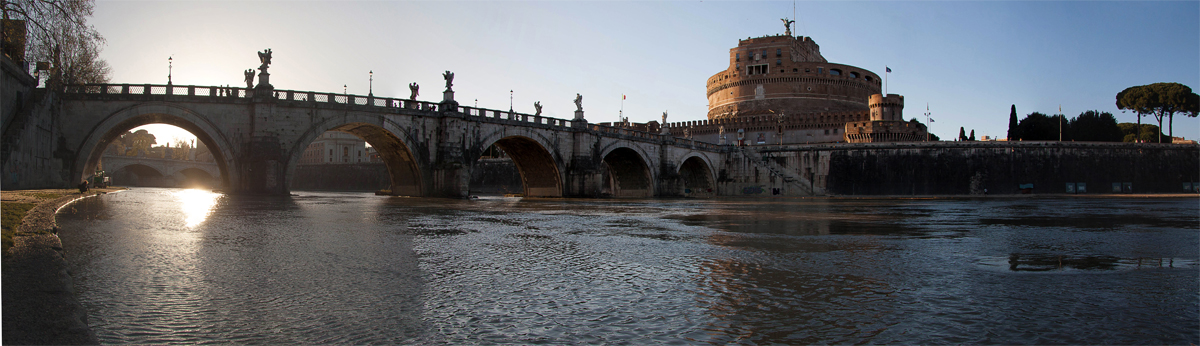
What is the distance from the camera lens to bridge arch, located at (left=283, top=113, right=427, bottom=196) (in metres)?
35.8

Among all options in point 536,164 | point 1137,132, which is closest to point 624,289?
point 536,164

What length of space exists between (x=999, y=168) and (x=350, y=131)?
57.6 metres

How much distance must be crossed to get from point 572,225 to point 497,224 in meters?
2.07

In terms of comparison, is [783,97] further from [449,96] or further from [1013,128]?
[449,96]

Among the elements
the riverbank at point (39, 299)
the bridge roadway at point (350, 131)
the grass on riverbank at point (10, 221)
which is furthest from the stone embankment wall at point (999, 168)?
the riverbank at point (39, 299)

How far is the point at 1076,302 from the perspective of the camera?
6.25 m

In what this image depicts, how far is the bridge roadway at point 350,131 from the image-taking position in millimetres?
31875

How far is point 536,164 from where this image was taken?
50.6m

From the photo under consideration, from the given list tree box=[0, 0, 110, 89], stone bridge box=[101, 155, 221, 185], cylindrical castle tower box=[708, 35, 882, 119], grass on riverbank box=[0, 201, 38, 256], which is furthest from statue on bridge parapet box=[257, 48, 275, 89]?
cylindrical castle tower box=[708, 35, 882, 119]

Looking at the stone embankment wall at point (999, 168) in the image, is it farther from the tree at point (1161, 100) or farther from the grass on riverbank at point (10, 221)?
the grass on riverbank at point (10, 221)

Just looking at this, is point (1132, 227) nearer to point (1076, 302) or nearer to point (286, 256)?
point (1076, 302)

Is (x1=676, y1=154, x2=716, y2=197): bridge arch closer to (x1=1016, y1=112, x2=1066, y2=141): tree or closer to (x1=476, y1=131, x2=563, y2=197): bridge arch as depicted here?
(x1=476, y1=131, x2=563, y2=197): bridge arch

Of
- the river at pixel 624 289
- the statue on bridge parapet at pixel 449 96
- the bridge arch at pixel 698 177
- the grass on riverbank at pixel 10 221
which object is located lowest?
the river at pixel 624 289

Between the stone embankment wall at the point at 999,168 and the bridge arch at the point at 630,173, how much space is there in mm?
16899
